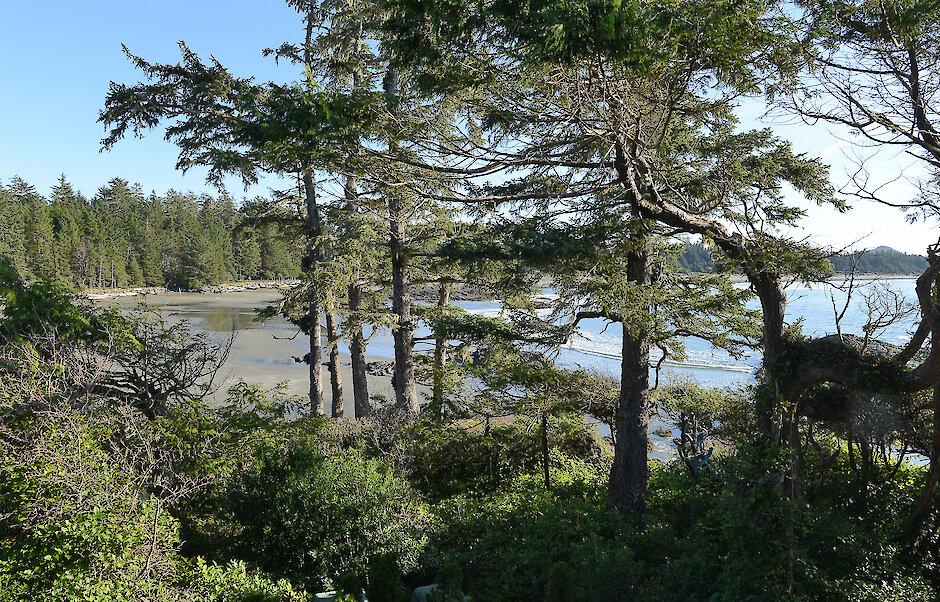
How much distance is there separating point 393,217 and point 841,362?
7.39m

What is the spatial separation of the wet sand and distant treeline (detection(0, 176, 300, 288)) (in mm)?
6140

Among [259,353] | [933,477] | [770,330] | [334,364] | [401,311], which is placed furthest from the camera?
[259,353]

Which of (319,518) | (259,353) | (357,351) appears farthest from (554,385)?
(259,353)

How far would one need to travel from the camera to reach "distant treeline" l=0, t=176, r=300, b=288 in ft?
162

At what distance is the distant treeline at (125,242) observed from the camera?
49406 mm

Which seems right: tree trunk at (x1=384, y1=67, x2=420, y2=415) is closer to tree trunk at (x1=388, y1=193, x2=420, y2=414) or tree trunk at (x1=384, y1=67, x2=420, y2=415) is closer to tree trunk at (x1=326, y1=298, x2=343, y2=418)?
tree trunk at (x1=388, y1=193, x2=420, y2=414)

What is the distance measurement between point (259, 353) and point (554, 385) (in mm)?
24500

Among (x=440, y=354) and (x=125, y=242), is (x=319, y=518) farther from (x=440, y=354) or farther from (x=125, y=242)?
(x=125, y=242)

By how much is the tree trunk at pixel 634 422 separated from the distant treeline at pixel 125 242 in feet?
105

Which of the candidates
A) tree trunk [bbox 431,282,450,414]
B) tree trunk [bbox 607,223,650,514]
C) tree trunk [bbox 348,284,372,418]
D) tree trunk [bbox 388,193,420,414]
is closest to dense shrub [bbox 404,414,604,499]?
tree trunk [bbox 431,282,450,414]

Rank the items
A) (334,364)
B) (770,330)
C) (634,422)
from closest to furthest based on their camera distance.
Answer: (770,330) → (634,422) → (334,364)

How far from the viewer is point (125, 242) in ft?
196

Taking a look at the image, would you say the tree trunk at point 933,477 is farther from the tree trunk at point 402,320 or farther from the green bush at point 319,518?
the tree trunk at point 402,320

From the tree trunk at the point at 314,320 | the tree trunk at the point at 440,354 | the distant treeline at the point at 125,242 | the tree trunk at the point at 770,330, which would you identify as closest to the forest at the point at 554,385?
the tree trunk at the point at 770,330
